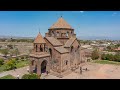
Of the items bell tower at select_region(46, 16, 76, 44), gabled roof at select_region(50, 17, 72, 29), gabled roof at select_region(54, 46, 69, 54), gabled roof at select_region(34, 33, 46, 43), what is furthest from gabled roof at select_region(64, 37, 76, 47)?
gabled roof at select_region(34, 33, 46, 43)

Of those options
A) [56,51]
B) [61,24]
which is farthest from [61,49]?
[61,24]

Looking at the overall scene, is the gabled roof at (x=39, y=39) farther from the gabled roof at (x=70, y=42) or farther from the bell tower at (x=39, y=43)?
the gabled roof at (x=70, y=42)

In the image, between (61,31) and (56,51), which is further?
(61,31)

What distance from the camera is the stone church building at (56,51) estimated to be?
47.8 ft

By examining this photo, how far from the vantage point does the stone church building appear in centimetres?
1457

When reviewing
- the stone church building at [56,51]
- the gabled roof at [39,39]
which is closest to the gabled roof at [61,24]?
the stone church building at [56,51]

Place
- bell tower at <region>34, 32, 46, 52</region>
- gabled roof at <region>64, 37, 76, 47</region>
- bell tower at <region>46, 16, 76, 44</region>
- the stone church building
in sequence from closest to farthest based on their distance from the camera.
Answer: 1. the stone church building
2. bell tower at <region>34, 32, 46, 52</region>
3. gabled roof at <region>64, 37, 76, 47</region>
4. bell tower at <region>46, 16, 76, 44</region>

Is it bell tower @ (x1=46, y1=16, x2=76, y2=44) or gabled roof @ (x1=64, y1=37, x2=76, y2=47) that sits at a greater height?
bell tower @ (x1=46, y1=16, x2=76, y2=44)

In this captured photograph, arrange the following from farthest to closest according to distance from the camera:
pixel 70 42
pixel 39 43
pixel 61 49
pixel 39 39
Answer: pixel 70 42 → pixel 61 49 → pixel 39 39 → pixel 39 43

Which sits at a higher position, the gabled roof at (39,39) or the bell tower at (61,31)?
the bell tower at (61,31)

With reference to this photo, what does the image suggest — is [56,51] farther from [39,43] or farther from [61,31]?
[61,31]

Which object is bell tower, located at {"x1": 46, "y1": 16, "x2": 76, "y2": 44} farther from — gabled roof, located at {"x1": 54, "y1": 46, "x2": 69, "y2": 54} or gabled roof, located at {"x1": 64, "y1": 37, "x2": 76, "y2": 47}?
gabled roof, located at {"x1": 54, "y1": 46, "x2": 69, "y2": 54}

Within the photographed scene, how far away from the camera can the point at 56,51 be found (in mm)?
15086

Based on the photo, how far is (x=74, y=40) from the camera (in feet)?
56.9
